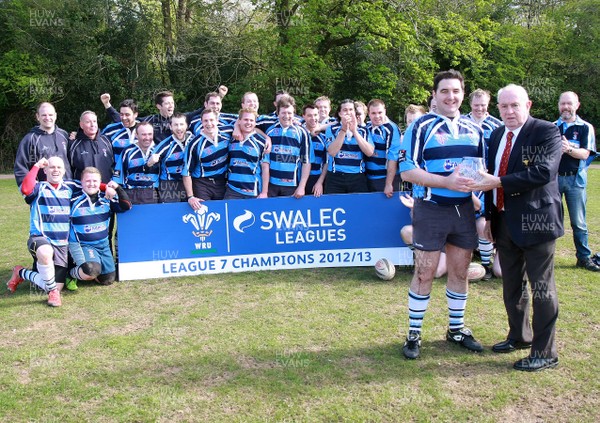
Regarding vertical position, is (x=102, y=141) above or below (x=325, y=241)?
above

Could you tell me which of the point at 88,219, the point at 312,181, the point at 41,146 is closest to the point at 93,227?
the point at 88,219

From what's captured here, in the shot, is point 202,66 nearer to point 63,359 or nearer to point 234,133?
point 234,133

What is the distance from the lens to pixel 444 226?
14.9 feet

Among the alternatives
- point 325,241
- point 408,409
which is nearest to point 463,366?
point 408,409

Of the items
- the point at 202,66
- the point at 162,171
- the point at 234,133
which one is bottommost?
the point at 162,171

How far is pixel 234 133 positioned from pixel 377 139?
200 cm

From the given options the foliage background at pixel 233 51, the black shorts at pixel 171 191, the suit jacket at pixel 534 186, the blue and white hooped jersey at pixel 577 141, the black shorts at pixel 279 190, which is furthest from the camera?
the foliage background at pixel 233 51

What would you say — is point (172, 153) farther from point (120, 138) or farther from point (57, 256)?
point (57, 256)

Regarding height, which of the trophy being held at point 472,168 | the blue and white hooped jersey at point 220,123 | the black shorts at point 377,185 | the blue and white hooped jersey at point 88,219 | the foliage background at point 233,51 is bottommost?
the blue and white hooped jersey at point 88,219

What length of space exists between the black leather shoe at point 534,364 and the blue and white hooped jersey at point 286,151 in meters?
4.07

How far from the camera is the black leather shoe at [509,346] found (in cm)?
470

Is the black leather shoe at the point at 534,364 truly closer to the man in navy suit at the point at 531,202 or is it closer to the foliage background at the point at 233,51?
the man in navy suit at the point at 531,202

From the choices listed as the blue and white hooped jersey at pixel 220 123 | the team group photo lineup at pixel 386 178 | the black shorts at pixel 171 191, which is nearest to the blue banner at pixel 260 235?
the team group photo lineup at pixel 386 178

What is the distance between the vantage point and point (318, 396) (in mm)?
3971
